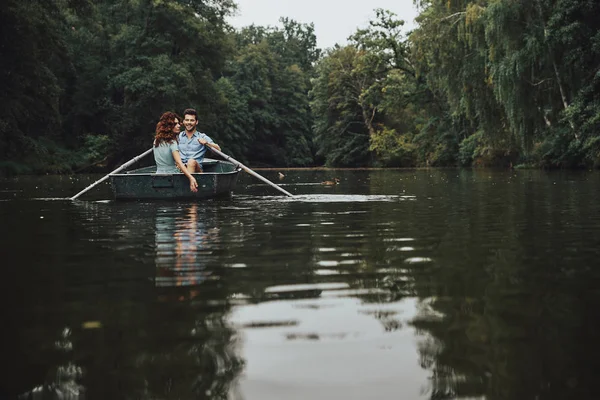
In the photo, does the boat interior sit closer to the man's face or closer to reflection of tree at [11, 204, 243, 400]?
the man's face

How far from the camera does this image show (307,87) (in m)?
76.6

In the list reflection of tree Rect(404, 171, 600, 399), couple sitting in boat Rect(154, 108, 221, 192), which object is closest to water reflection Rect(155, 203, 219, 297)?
reflection of tree Rect(404, 171, 600, 399)

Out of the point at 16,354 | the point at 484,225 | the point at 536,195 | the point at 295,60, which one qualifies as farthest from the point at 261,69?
the point at 16,354

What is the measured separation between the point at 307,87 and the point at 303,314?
74.3m

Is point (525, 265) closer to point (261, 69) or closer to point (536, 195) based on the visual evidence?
point (536, 195)

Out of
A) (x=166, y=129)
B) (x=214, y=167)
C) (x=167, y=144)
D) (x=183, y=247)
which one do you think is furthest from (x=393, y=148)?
(x=183, y=247)

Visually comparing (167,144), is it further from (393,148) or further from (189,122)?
(393,148)

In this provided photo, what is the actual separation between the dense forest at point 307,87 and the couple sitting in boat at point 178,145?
42.6 feet

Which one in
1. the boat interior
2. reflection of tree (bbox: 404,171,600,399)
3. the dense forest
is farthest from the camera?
the dense forest

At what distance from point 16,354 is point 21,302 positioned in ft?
3.47

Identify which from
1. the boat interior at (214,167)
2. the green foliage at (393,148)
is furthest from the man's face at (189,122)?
the green foliage at (393,148)

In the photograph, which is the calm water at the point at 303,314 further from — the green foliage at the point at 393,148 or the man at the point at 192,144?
the green foliage at the point at 393,148

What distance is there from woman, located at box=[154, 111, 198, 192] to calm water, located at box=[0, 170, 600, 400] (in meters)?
5.25

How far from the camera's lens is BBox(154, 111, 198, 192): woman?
39.9 feet
